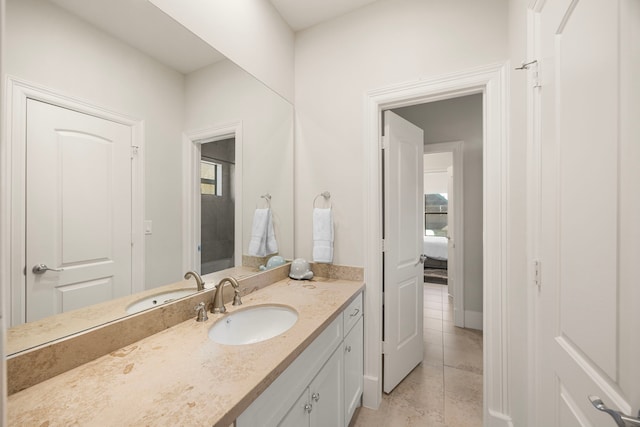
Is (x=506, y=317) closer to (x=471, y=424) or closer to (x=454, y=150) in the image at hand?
(x=471, y=424)

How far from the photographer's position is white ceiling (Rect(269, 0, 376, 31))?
72.7 inches

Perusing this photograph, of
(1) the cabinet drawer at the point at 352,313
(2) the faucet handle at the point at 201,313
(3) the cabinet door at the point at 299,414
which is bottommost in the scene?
(3) the cabinet door at the point at 299,414

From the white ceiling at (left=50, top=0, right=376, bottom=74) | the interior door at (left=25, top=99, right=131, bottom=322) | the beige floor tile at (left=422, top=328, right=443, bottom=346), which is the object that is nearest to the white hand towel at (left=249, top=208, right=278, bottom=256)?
the interior door at (left=25, top=99, right=131, bottom=322)

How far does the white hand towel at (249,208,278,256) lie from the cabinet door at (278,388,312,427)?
93 centimetres

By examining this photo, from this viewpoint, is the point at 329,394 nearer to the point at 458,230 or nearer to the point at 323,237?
the point at 323,237

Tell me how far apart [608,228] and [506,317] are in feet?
3.37

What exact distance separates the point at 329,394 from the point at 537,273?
1062 millimetres

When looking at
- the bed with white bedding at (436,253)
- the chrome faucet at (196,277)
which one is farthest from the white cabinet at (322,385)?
the bed with white bedding at (436,253)

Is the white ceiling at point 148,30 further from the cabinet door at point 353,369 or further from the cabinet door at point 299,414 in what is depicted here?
the cabinet door at point 353,369

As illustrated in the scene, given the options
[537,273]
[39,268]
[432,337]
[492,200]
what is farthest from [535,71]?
[432,337]

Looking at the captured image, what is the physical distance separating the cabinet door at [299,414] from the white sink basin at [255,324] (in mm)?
358

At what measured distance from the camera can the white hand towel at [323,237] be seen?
191 centimetres

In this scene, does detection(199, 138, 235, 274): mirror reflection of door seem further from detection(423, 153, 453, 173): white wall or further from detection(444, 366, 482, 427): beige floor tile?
detection(423, 153, 453, 173): white wall

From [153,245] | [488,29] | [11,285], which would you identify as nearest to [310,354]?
[153,245]
